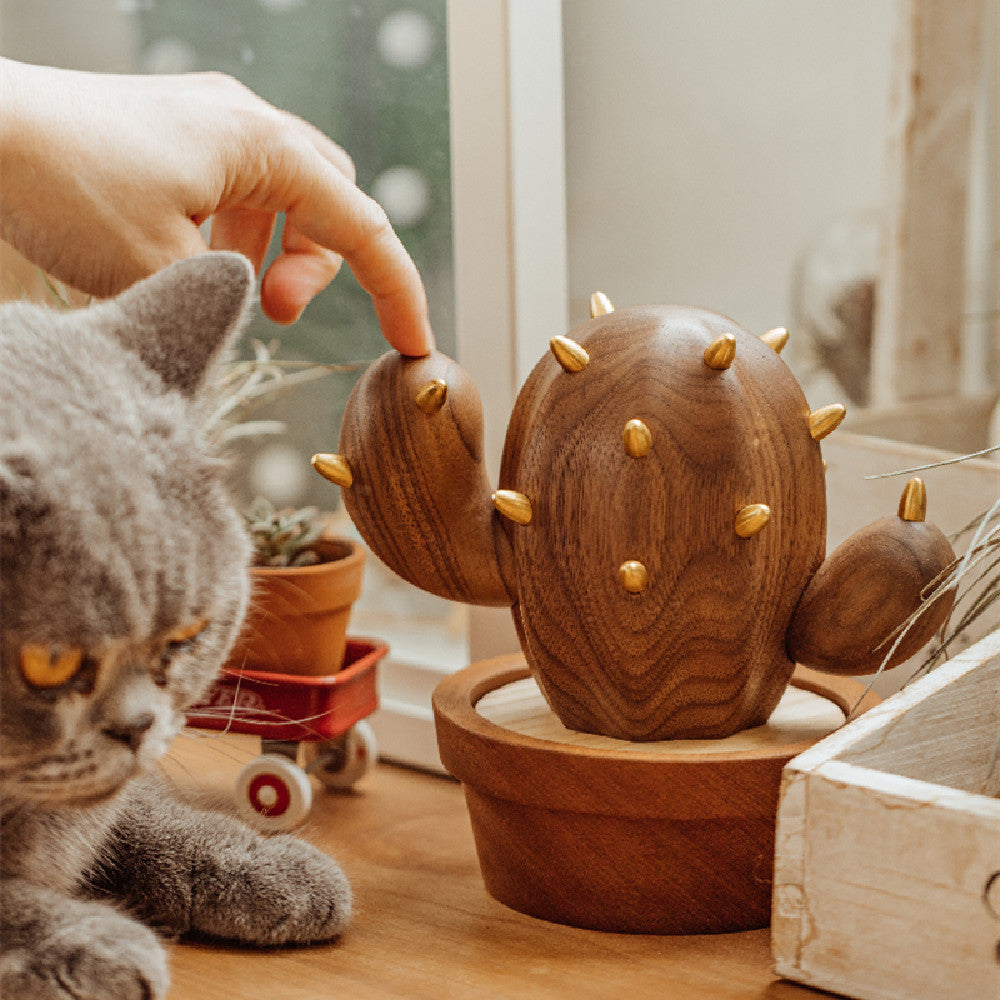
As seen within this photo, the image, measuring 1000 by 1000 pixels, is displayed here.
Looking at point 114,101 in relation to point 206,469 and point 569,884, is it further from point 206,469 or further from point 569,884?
point 569,884

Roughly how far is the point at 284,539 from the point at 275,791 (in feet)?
0.71

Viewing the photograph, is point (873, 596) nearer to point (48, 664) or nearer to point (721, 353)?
point (721, 353)

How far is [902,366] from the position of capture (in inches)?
33.3

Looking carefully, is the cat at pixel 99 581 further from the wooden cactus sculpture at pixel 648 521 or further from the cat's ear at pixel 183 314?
the wooden cactus sculpture at pixel 648 521

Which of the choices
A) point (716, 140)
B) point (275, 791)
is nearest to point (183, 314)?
point (275, 791)

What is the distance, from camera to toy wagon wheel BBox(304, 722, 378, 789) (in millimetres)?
886

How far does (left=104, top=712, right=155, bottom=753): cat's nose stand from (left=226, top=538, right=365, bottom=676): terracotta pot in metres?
0.37

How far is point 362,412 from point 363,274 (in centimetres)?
8

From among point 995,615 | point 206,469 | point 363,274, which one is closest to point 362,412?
point 363,274

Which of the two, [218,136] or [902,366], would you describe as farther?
[902,366]

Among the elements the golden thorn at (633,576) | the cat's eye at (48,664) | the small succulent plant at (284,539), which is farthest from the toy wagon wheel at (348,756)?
the cat's eye at (48,664)

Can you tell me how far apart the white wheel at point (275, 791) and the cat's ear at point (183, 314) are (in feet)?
1.29

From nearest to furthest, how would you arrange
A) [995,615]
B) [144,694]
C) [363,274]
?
[144,694] → [363,274] → [995,615]

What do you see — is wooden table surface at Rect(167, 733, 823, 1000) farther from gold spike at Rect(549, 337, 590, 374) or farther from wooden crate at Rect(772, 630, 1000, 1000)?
gold spike at Rect(549, 337, 590, 374)
